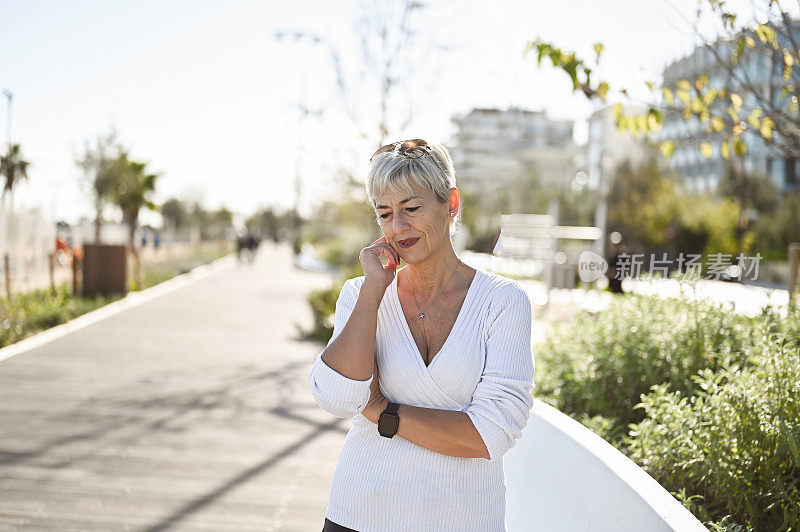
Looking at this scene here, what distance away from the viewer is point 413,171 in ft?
6.55

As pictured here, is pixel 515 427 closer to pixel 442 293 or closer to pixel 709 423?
pixel 442 293

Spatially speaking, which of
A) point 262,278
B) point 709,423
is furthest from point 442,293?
point 262,278

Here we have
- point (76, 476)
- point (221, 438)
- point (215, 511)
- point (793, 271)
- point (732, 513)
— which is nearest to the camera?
point (732, 513)

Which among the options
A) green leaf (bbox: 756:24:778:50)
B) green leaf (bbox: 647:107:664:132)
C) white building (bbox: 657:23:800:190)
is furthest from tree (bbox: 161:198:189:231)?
green leaf (bbox: 756:24:778:50)

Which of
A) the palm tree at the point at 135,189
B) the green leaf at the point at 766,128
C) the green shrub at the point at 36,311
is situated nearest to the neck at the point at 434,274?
the green leaf at the point at 766,128

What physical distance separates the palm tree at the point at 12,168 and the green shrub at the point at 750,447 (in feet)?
115

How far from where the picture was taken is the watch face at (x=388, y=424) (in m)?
1.93

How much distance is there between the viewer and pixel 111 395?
6.97 meters

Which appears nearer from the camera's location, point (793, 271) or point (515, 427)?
point (515, 427)

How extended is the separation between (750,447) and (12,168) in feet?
120

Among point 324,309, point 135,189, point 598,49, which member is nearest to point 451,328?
point 598,49

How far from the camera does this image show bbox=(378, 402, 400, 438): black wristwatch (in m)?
1.93

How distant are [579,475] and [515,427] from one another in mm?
780

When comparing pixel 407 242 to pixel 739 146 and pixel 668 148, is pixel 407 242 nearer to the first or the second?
pixel 739 146
